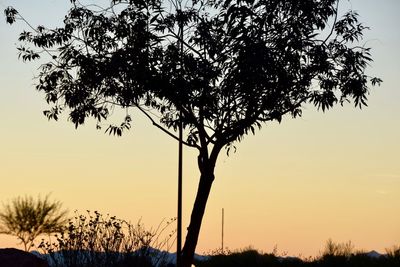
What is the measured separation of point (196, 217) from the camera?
79.9 feet

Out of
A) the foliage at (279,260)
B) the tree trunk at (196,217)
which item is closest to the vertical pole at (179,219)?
the tree trunk at (196,217)

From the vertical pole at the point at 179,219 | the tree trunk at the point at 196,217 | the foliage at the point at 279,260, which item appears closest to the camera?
the tree trunk at the point at 196,217

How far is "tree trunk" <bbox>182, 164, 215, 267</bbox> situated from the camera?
24.3 metres

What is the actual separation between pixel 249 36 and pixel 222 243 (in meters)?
15.1

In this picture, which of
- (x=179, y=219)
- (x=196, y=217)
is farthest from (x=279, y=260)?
(x=196, y=217)

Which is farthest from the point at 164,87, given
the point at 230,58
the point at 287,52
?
the point at 287,52

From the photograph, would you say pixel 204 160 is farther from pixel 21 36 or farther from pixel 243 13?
pixel 21 36

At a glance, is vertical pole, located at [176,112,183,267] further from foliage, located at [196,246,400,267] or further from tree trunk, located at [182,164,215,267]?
foliage, located at [196,246,400,267]

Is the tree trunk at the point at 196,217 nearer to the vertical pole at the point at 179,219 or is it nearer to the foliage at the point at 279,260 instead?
the vertical pole at the point at 179,219

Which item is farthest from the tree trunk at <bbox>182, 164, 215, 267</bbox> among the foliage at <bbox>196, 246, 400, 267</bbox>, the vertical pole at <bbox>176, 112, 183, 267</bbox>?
the foliage at <bbox>196, 246, 400, 267</bbox>

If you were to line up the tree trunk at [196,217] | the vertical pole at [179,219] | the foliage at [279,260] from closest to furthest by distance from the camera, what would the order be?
the tree trunk at [196,217] < the vertical pole at [179,219] < the foliage at [279,260]

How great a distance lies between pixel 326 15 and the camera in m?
24.8

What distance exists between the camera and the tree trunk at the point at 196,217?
24266 mm

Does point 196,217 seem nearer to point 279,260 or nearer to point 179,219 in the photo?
point 179,219
